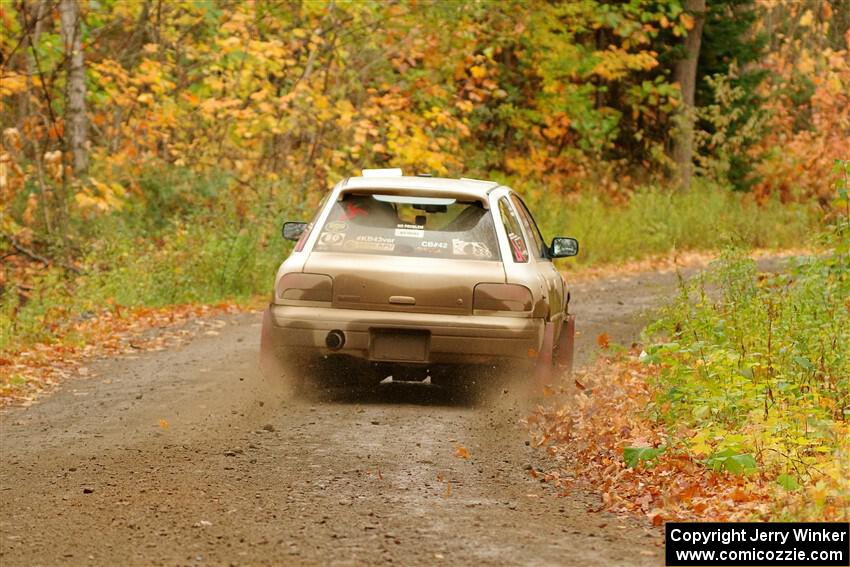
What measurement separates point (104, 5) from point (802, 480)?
1913cm

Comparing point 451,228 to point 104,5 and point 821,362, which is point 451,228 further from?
point 104,5

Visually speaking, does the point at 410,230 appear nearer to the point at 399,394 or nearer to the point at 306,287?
the point at 306,287

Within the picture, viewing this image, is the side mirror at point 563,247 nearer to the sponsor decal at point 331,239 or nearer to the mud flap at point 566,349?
the mud flap at point 566,349

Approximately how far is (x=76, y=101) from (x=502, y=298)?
12953 millimetres

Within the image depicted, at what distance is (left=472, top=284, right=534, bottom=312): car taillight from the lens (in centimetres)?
1014

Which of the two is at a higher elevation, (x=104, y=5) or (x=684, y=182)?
(x=104, y=5)

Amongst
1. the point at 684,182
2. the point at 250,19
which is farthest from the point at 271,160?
the point at 684,182

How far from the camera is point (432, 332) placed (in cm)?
1008

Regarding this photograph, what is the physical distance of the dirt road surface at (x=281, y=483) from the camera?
6297 mm

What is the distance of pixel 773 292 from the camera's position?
12180 millimetres

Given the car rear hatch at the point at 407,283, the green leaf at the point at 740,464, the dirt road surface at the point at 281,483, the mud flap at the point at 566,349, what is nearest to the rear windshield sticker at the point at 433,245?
the car rear hatch at the point at 407,283

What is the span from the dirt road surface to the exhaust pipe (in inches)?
19.6

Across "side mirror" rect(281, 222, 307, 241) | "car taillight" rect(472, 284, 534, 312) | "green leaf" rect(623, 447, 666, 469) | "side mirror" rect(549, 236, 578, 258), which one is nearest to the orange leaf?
"green leaf" rect(623, 447, 666, 469)

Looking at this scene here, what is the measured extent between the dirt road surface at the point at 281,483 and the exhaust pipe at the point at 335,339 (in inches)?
19.6
